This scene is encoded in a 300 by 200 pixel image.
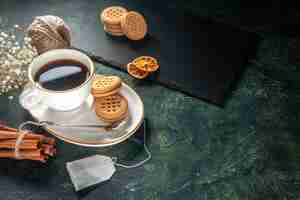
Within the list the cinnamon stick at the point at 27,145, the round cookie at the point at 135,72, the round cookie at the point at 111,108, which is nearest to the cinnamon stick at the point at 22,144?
the cinnamon stick at the point at 27,145

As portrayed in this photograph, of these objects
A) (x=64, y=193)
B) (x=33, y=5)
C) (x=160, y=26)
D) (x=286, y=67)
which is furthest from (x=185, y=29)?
(x=64, y=193)

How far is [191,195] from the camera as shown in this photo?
727mm

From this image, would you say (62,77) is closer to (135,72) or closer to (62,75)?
(62,75)

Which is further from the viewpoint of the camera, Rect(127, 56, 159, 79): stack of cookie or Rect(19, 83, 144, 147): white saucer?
Rect(127, 56, 159, 79): stack of cookie

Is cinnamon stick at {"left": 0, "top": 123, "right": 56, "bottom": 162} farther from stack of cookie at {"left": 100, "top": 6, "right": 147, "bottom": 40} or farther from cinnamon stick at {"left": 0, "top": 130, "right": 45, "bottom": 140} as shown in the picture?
stack of cookie at {"left": 100, "top": 6, "right": 147, "bottom": 40}

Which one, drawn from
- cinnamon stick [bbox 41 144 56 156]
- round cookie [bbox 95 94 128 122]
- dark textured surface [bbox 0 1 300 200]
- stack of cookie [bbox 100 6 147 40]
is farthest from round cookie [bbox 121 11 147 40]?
cinnamon stick [bbox 41 144 56 156]

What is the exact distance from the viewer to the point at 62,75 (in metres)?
0.77

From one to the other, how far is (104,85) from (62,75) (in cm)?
7

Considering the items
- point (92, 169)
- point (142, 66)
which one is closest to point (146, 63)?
point (142, 66)

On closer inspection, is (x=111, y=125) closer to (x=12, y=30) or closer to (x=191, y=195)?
(x=191, y=195)

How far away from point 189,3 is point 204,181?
51cm

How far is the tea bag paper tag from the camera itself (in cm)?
73

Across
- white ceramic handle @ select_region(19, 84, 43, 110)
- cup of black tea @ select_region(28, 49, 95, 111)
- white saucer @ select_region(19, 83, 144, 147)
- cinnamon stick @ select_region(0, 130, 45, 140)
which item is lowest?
white saucer @ select_region(19, 83, 144, 147)

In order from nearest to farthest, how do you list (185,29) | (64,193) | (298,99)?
(64,193)
(298,99)
(185,29)
